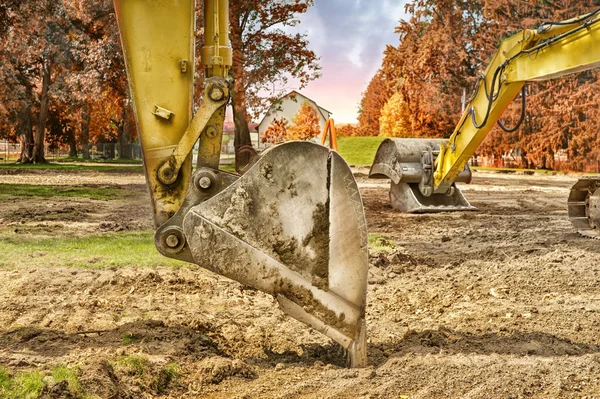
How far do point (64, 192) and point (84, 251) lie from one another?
907 centimetres

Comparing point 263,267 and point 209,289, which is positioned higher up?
point 263,267

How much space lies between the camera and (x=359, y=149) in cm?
4203

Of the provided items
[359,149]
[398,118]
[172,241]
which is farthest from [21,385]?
[398,118]

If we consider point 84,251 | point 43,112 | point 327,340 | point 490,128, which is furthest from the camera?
point 43,112

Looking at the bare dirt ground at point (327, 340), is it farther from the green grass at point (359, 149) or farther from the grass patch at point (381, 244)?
the green grass at point (359, 149)

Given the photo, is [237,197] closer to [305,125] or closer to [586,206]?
[586,206]

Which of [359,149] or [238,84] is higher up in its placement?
[238,84]

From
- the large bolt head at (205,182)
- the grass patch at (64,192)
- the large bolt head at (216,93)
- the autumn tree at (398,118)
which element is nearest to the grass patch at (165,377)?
the large bolt head at (205,182)

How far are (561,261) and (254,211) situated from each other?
16.0ft

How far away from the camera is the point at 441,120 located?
4062 cm

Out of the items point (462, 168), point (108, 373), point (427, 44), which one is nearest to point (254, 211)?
point (108, 373)

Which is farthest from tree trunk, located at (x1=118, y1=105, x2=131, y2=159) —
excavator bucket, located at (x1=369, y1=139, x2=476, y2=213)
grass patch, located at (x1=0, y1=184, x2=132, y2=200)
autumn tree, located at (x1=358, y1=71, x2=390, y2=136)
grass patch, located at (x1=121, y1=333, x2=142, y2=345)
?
grass patch, located at (x1=121, y1=333, x2=142, y2=345)

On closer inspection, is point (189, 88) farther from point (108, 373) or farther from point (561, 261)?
point (561, 261)

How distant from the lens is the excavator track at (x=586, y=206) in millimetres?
9422
